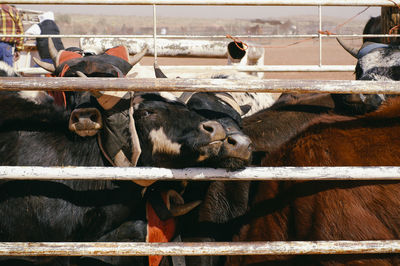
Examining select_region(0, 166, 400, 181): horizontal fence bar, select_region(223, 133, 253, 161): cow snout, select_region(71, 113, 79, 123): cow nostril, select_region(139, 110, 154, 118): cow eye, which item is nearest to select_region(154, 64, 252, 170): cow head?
select_region(223, 133, 253, 161): cow snout

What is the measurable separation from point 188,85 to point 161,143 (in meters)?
0.51

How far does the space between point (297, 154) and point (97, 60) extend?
4.14 ft

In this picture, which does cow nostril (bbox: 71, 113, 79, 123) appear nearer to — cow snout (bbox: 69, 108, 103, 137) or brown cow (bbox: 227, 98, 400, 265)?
cow snout (bbox: 69, 108, 103, 137)

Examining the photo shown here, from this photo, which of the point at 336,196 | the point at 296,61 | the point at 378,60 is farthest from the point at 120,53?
the point at 296,61

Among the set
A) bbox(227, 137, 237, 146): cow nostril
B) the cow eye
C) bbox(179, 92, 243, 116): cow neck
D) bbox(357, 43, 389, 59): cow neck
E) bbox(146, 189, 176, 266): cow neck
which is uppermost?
bbox(357, 43, 389, 59): cow neck

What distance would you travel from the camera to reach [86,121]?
2.34 metres

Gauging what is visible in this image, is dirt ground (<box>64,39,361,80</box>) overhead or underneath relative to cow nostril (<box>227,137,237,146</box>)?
overhead

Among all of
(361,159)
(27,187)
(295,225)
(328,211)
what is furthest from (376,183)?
(27,187)

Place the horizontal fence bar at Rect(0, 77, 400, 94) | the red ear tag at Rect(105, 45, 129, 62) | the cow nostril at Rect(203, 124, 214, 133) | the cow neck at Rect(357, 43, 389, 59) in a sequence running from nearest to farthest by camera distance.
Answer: the horizontal fence bar at Rect(0, 77, 400, 94) < the cow nostril at Rect(203, 124, 214, 133) < the red ear tag at Rect(105, 45, 129, 62) < the cow neck at Rect(357, 43, 389, 59)

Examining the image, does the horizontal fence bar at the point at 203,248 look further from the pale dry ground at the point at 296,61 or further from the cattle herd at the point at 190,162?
the pale dry ground at the point at 296,61

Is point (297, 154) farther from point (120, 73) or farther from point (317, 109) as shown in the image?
point (120, 73)

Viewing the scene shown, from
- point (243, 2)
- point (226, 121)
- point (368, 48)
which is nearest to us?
point (226, 121)

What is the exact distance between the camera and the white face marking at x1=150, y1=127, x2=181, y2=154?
7.39 ft

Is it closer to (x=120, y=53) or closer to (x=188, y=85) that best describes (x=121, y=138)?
(x=188, y=85)
